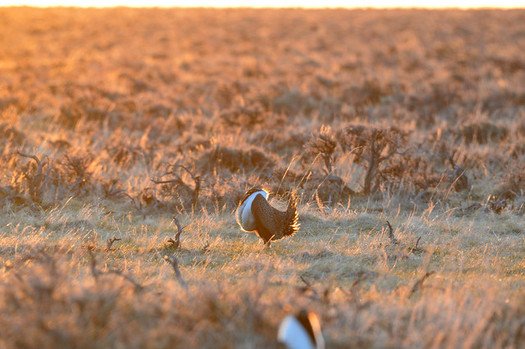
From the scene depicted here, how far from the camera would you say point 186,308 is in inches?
125

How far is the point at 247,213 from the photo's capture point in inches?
206

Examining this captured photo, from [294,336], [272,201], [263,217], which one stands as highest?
[294,336]

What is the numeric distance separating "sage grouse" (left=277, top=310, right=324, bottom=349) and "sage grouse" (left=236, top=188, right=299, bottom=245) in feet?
8.05

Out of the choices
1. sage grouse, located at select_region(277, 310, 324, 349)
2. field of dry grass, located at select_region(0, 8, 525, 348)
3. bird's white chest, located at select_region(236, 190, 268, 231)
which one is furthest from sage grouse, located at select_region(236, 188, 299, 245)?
sage grouse, located at select_region(277, 310, 324, 349)

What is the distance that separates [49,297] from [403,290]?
2.49 metres

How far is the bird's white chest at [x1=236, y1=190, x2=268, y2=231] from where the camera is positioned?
17.1ft

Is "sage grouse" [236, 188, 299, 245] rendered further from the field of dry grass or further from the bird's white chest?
the field of dry grass

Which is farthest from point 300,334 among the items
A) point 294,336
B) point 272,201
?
point 272,201

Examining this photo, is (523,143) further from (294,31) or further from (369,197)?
(294,31)

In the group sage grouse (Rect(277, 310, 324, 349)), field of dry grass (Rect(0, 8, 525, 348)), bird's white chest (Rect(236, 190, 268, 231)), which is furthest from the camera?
bird's white chest (Rect(236, 190, 268, 231))

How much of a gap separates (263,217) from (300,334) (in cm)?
259

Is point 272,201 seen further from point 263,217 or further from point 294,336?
A: point 294,336

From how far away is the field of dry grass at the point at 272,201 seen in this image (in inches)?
121

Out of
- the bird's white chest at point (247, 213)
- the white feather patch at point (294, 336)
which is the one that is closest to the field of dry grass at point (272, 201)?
the white feather patch at point (294, 336)
